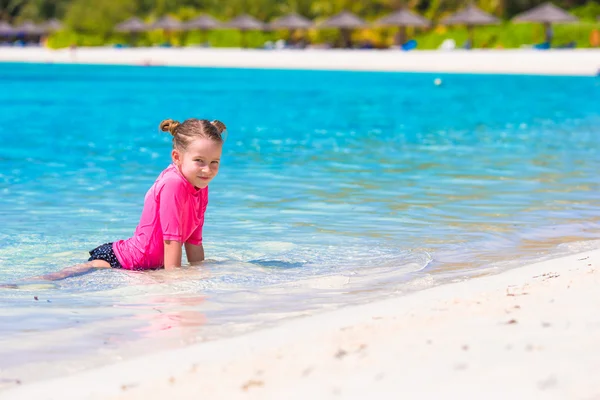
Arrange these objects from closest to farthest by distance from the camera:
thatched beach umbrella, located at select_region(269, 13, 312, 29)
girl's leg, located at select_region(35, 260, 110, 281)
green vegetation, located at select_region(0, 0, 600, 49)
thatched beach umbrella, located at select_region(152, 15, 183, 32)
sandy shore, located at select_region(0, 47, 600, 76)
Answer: girl's leg, located at select_region(35, 260, 110, 281)
sandy shore, located at select_region(0, 47, 600, 76)
green vegetation, located at select_region(0, 0, 600, 49)
thatched beach umbrella, located at select_region(269, 13, 312, 29)
thatched beach umbrella, located at select_region(152, 15, 183, 32)

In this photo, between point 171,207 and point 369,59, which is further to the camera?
point 369,59

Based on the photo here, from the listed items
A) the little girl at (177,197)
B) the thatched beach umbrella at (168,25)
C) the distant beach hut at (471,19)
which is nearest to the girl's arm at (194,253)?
the little girl at (177,197)

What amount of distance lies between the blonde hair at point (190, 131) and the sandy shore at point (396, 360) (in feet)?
4.94

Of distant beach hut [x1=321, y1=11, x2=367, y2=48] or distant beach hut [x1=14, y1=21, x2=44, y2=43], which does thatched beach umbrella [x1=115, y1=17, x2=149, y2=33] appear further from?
distant beach hut [x1=321, y1=11, x2=367, y2=48]

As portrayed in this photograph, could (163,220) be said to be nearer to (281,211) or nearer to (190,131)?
(190,131)

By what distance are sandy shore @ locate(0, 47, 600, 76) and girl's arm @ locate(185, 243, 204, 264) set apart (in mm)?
40675

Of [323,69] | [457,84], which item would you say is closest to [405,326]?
[457,84]

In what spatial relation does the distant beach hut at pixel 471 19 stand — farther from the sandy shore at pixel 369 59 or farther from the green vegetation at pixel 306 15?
the green vegetation at pixel 306 15

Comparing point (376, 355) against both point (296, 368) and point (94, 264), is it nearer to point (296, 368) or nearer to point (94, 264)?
point (296, 368)

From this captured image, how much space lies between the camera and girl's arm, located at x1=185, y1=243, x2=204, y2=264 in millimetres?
6629

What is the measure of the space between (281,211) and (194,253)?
3377 mm

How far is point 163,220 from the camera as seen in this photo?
5.98 m

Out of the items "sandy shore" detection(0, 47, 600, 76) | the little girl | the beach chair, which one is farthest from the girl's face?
the beach chair

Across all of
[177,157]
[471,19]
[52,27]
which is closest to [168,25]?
[52,27]
